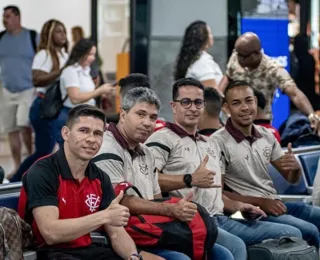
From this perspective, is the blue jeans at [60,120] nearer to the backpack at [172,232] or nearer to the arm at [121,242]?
the backpack at [172,232]

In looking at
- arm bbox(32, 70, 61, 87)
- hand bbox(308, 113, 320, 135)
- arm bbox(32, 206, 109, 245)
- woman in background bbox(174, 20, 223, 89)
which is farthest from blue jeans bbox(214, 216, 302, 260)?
arm bbox(32, 70, 61, 87)

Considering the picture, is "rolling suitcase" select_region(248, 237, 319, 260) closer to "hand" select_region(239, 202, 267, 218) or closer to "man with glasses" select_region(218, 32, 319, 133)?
"hand" select_region(239, 202, 267, 218)

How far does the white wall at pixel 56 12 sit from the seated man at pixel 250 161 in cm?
571

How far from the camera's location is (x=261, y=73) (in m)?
9.00

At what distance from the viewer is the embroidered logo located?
5301 mm

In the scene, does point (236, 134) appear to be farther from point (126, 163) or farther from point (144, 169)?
point (126, 163)

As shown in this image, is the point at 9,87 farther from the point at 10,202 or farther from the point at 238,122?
the point at 10,202

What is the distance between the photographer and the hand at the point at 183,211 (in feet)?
18.4

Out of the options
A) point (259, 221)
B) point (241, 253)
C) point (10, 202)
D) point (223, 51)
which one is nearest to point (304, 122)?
point (223, 51)

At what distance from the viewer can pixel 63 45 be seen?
33.4ft

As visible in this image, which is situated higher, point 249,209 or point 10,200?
point 10,200

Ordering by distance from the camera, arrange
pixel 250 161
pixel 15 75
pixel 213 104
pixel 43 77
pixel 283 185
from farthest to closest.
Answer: pixel 15 75 < pixel 43 77 < pixel 283 185 < pixel 213 104 < pixel 250 161

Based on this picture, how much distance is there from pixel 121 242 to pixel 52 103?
4017mm

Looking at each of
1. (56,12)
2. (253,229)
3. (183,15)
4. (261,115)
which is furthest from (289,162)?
(56,12)
